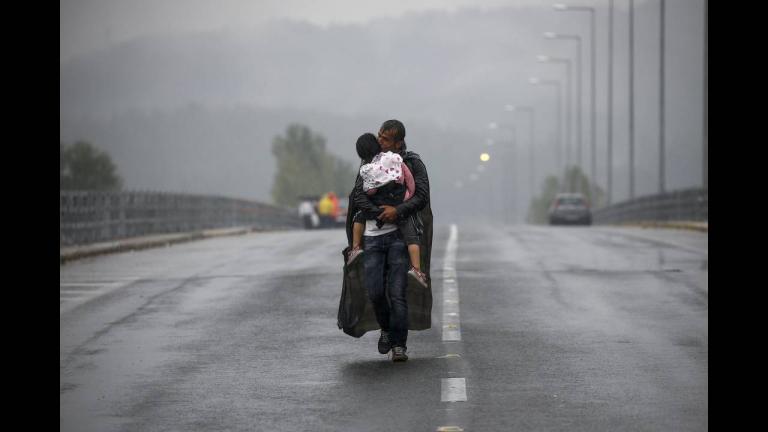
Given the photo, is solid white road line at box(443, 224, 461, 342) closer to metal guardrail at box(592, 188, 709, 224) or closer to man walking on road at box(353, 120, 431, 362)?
man walking on road at box(353, 120, 431, 362)

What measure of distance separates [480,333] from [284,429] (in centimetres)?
480

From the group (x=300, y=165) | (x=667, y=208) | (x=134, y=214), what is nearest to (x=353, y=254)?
(x=134, y=214)

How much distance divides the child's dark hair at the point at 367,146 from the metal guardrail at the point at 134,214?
11553 mm

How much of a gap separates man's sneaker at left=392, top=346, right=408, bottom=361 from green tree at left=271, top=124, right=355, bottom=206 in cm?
17723

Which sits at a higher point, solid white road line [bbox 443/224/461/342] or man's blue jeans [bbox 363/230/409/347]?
man's blue jeans [bbox 363/230/409/347]

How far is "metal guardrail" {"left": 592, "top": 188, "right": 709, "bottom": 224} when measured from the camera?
44125 mm

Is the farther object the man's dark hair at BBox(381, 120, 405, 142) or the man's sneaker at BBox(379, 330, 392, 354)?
the man's sneaker at BBox(379, 330, 392, 354)

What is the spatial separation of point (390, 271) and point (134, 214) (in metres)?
22.8

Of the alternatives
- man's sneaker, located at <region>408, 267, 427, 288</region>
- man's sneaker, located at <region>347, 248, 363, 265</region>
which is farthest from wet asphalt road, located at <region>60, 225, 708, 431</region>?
man's sneaker, located at <region>347, 248, 363, 265</region>

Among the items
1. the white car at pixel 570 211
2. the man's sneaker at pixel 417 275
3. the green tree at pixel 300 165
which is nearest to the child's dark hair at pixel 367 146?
the man's sneaker at pixel 417 275

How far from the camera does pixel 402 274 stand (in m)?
11.1

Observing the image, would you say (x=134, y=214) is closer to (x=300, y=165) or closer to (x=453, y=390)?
(x=453, y=390)

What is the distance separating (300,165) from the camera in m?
194
